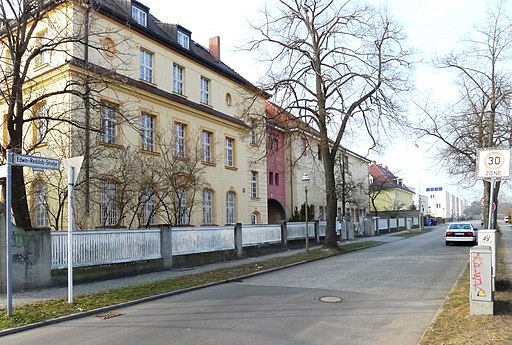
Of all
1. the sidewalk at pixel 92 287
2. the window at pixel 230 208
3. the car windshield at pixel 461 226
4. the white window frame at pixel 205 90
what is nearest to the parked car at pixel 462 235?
the car windshield at pixel 461 226

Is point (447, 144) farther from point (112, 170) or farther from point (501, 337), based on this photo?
point (501, 337)

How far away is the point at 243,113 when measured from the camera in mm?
23547

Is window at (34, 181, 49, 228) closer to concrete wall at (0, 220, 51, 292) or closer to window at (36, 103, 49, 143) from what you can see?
window at (36, 103, 49, 143)

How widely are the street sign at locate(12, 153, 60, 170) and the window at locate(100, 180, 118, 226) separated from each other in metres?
10.5

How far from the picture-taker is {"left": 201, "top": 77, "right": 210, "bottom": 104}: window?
3077 cm

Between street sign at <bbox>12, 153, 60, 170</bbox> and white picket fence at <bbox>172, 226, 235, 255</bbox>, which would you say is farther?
white picket fence at <bbox>172, 226, 235, 255</bbox>

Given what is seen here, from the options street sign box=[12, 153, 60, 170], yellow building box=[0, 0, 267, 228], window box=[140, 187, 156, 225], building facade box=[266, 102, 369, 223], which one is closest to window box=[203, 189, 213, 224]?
yellow building box=[0, 0, 267, 228]

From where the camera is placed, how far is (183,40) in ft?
100

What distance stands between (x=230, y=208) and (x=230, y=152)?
13.5ft

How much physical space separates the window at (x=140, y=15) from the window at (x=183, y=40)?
116 inches

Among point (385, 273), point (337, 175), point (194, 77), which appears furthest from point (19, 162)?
point (337, 175)

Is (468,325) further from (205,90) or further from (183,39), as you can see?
(183,39)

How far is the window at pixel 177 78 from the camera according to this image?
28.1 m

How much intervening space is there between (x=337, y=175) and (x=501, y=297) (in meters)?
39.4
